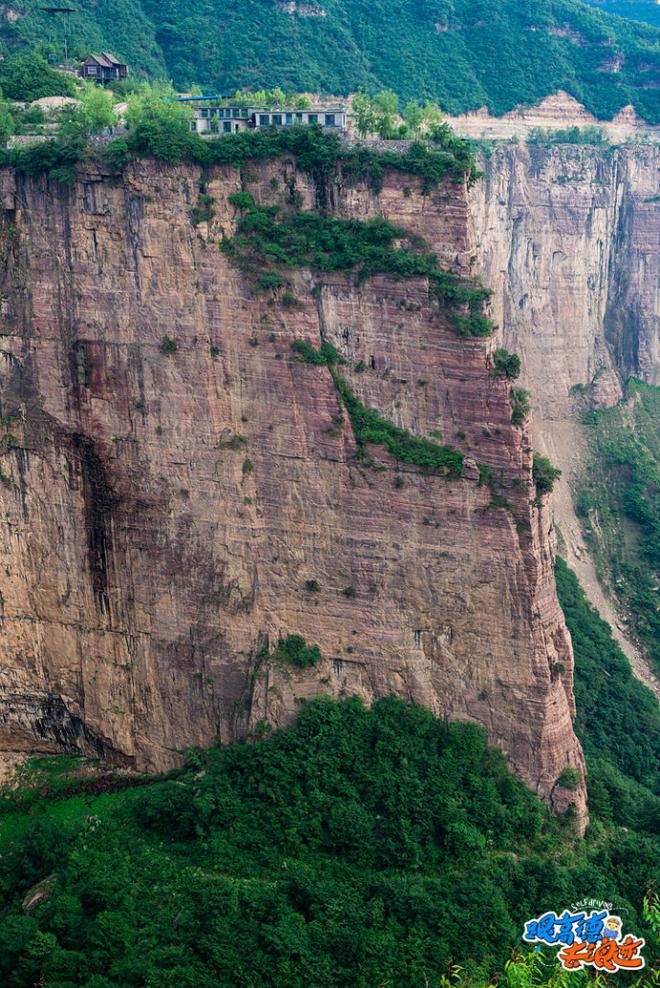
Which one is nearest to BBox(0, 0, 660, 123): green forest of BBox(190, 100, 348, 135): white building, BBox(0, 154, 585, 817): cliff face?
BBox(190, 100, 348, 135): white building

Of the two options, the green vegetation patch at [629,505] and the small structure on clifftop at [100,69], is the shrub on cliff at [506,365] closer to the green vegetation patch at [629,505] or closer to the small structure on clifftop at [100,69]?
the green vegetation patch at [629,505]

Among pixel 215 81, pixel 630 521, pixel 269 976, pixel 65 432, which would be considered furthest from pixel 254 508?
pixel 215 81

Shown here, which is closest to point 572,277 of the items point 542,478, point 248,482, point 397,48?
point 397,48

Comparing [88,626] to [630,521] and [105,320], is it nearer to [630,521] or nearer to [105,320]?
[105,320]

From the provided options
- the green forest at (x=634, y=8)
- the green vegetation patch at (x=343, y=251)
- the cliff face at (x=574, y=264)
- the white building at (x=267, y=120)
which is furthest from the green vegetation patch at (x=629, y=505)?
the green forest at (x=634, y=8)

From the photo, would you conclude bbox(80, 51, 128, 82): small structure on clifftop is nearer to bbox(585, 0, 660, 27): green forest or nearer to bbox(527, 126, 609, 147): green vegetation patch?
bbox(527, 126, 609, 147): green vegetation patch
